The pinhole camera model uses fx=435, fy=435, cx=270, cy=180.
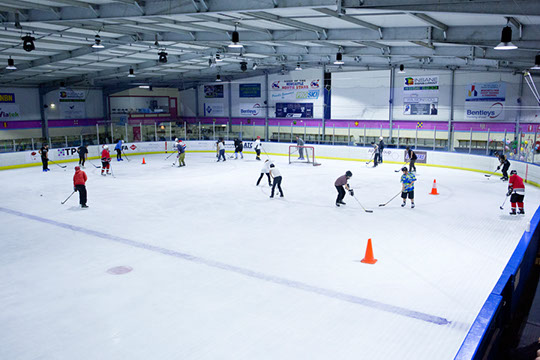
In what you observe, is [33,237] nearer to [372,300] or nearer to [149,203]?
[149,203]

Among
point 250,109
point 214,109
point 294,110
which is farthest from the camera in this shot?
point 214,109

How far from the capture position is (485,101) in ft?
90.4

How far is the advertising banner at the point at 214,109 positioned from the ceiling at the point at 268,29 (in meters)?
11.2

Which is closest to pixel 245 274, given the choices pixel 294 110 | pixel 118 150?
pixel 118 150

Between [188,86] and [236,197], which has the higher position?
[188,86]

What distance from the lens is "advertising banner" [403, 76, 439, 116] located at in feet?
97.0

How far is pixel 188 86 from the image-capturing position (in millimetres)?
42031

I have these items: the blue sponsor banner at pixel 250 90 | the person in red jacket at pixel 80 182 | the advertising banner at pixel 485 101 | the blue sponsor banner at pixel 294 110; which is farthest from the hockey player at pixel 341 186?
the blue sponsor banner at pixel 250 90

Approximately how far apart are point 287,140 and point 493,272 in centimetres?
2764

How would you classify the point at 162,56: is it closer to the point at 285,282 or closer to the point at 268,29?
the point at 268,29

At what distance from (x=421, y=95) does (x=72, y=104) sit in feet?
93.6

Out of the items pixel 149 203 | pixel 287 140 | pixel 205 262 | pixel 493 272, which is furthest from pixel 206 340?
pixel 287 140

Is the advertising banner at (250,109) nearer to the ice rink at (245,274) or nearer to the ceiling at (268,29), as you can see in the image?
the ceiling at (268,29)

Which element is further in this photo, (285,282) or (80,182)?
(80,182)
